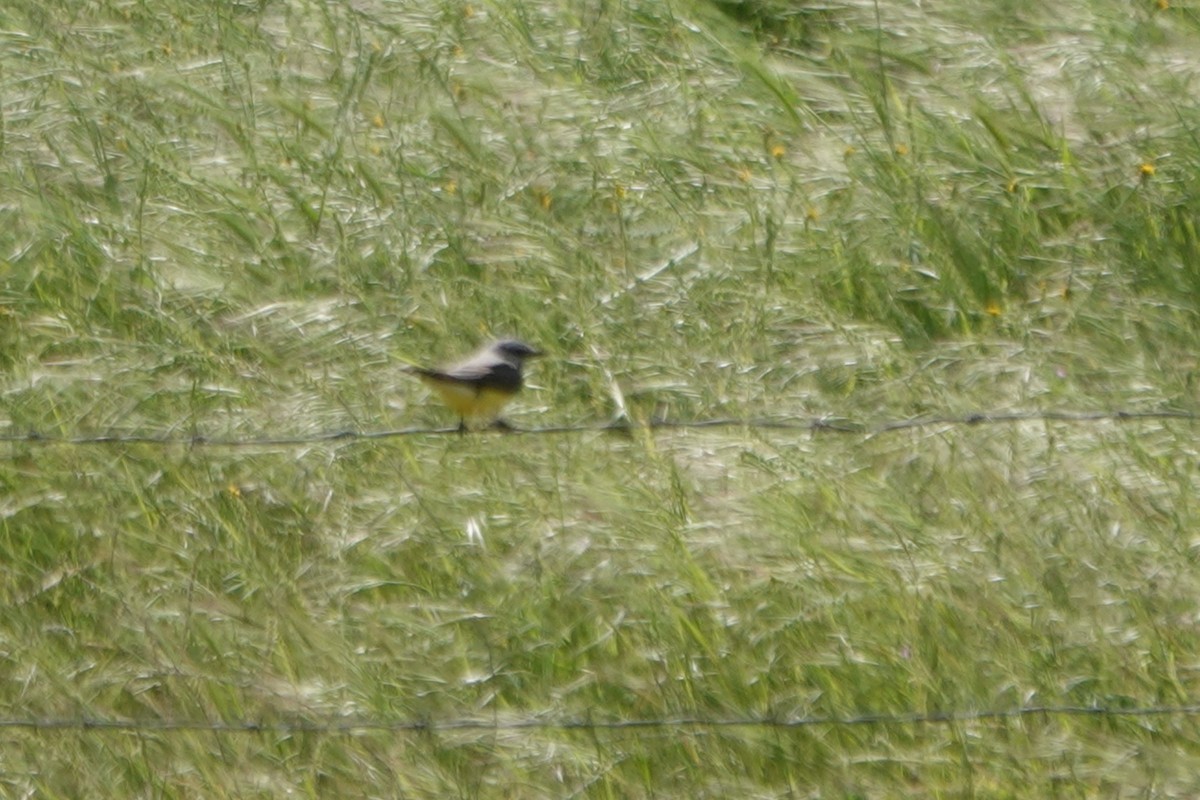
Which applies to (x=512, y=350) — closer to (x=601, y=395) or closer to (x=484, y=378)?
(x=484, y=378)

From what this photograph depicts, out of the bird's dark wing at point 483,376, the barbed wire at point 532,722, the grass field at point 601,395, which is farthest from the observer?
the bird's dark wing at point 483,376

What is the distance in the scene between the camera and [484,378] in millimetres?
4012

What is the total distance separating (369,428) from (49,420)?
0.78 m

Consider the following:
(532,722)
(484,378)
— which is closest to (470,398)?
(484,378)

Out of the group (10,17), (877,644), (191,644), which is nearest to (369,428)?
(191,644)

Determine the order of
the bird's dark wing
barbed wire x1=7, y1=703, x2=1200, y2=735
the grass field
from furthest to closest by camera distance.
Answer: the bird's dark wing, the grass field, barbed wire x1=7, y1=703, x2=1200, y2=735

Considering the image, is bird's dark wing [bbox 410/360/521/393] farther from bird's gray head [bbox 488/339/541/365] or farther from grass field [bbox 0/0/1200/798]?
grass field [bbox 0/0/1200/798]

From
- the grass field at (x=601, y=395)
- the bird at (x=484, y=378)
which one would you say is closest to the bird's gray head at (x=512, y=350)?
the bird at (x=484, y=378)

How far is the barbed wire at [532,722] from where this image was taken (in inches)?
121

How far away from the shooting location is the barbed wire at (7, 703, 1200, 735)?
3076 mm

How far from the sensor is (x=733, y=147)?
514 centimetres

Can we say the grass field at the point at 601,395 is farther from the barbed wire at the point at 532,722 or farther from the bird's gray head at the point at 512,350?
the bird's gray head at the point at 512,350

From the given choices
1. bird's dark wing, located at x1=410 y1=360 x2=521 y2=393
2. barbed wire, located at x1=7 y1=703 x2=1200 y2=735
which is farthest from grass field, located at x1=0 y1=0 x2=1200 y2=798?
bird's dark wing, located at x1=410 y1=360 x2=521 y2=393

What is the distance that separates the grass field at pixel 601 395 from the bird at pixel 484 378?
0.10 meters
